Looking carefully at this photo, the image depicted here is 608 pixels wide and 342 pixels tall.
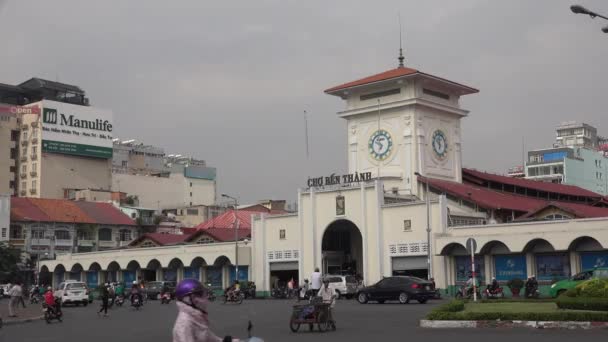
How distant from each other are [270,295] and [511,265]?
19.1 metres

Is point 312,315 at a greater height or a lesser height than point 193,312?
lesser

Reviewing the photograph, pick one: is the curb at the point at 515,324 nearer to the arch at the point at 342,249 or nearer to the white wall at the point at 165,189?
the arch at the point at 342,249

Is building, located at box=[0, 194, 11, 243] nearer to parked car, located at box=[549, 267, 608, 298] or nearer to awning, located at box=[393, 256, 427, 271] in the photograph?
awning, located at box=[393, 256, 427, 271]

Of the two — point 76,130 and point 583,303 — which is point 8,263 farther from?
point 583,303

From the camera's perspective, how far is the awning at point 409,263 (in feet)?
167

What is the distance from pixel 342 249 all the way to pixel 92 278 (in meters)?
27.2

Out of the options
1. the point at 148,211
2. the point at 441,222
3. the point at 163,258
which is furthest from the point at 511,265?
the point at 148,211

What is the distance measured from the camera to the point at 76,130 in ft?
343

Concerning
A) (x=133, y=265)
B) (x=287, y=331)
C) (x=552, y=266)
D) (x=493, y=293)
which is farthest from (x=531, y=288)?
(x=133, y=265)

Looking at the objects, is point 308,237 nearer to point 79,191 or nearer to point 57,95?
point 79,191

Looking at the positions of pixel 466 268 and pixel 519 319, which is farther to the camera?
pixel 466 268

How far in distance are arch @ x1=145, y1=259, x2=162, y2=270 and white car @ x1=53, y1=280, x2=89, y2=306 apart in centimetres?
1997

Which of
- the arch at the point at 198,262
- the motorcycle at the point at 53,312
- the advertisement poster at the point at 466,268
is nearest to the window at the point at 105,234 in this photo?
the arch at the point at 198,262

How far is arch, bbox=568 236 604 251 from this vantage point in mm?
43531
